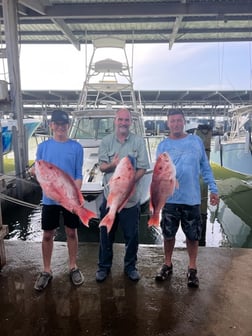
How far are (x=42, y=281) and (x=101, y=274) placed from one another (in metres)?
0.54

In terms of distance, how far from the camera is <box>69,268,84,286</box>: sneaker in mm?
2818

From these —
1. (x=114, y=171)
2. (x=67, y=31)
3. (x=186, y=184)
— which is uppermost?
(x=67, y=31)

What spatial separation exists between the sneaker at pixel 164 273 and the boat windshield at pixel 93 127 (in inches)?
171

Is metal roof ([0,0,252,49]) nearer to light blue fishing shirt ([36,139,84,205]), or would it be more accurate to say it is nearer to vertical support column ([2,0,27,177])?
vertical support column ([2,0,27,177])

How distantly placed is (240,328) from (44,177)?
181 cm

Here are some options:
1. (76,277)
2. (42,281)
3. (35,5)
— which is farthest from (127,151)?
(35,5)

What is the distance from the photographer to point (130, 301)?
2.56 m

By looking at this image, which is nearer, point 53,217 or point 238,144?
point 53,217

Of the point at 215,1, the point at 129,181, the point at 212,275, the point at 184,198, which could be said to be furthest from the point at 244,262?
the point at 215,1

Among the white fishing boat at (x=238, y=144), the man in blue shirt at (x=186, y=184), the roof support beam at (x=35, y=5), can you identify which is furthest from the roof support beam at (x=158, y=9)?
the man in blue shirt at (x=186, y=184)

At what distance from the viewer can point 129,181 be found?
2443 mm

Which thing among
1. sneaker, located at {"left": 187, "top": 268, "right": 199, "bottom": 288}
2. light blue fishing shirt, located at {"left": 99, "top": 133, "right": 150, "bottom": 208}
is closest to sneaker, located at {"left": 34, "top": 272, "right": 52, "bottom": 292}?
light blue fishing shirt, located at {"left": 99, "top": 133, "right": 150, "bottom": 208}

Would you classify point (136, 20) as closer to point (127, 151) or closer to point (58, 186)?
point (127, 151)

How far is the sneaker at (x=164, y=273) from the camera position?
2922 millimetres
